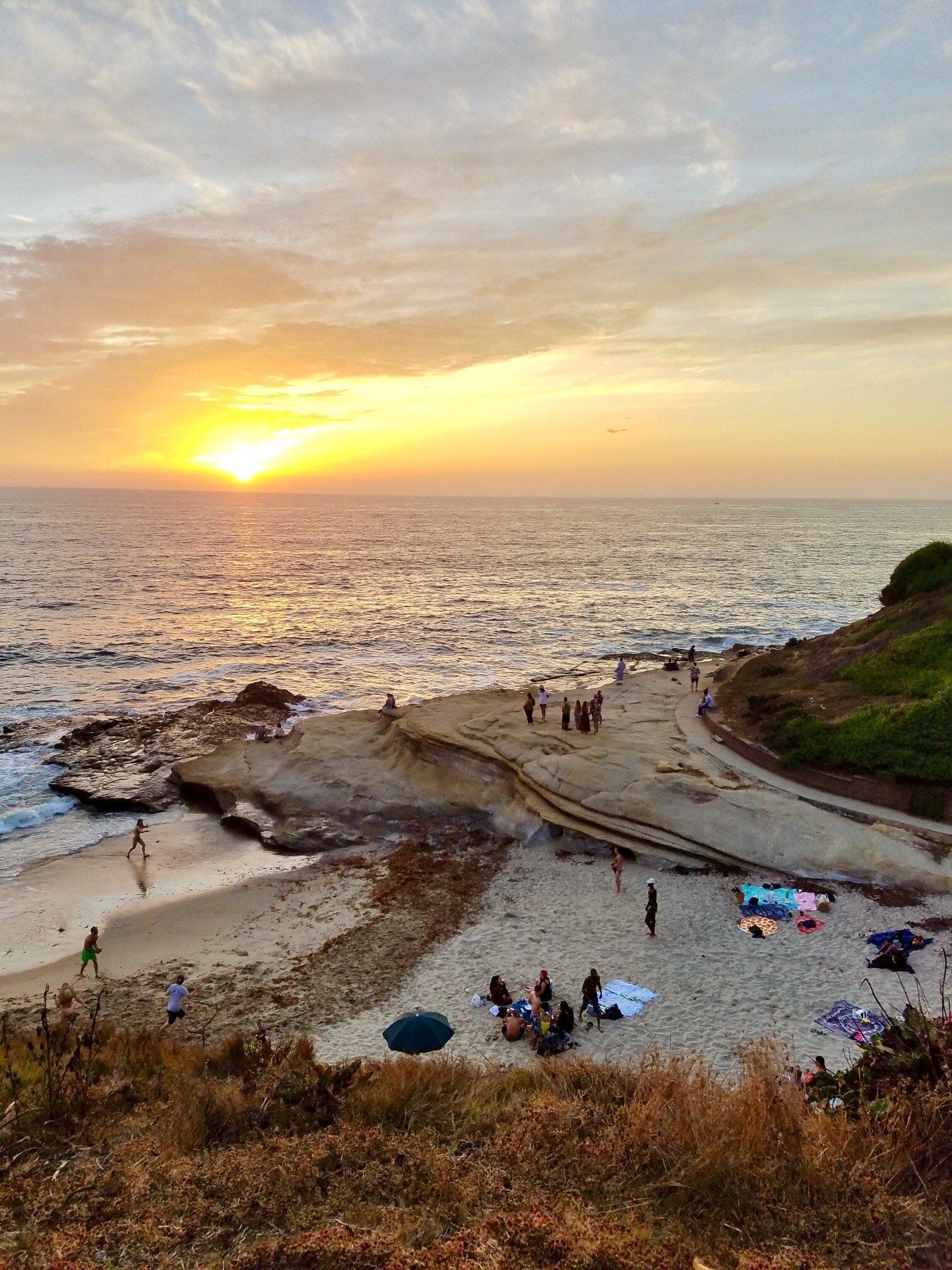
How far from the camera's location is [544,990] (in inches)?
614

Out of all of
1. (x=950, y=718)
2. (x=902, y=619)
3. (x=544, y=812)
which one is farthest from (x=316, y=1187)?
(x=902, y=619)

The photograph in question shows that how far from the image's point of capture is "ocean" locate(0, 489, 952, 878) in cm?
4381

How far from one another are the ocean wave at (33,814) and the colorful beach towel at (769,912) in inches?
939

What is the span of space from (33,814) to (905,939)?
28.0 metres

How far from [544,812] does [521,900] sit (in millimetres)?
4114

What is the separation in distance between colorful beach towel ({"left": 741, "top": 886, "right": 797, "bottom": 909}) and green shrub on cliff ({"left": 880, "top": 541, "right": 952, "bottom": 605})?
20.4m

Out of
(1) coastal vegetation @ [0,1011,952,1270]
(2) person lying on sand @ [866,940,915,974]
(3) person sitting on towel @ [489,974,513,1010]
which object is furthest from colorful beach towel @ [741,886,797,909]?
(1) coastal vegetation @ [0,1011,952,1270]

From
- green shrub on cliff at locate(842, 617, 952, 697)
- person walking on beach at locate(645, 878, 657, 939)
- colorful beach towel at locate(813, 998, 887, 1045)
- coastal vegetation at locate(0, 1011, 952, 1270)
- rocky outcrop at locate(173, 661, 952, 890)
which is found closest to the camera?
coastal vegetation at locate(0, 1011, 952, 1270)

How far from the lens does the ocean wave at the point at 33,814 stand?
26.5 meters

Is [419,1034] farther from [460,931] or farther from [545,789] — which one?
[545,789]

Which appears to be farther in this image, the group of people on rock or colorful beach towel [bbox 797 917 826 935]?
the group of people on rock

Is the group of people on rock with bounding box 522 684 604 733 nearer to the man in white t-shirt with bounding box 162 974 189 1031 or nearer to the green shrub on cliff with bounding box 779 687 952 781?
the green shrub on cliff with bounding box 779 687 952 781

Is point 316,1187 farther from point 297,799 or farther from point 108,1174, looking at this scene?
point 297,799

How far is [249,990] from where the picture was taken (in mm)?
17078
